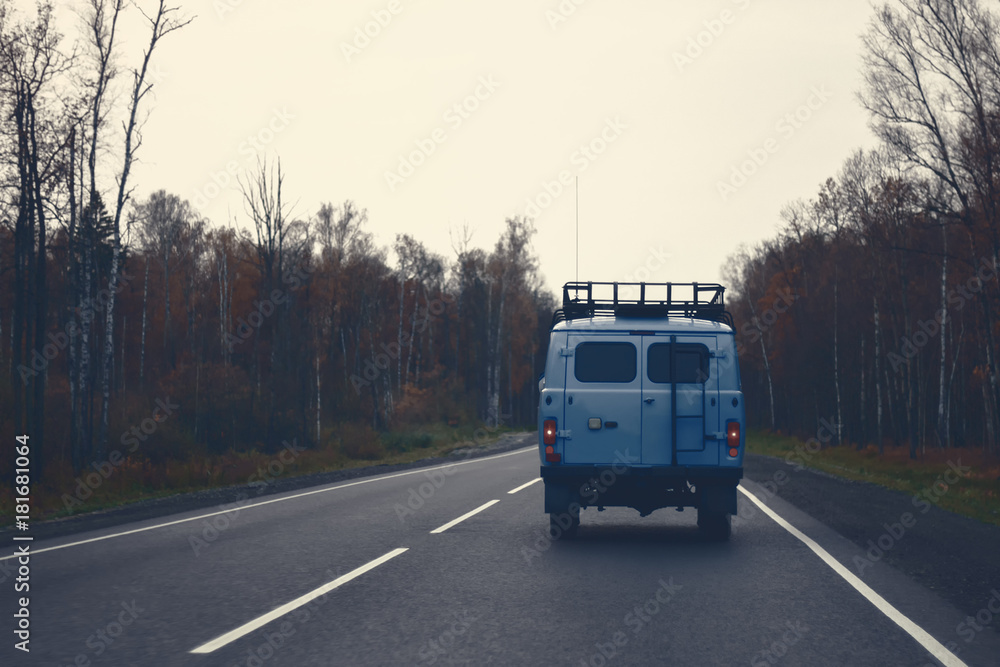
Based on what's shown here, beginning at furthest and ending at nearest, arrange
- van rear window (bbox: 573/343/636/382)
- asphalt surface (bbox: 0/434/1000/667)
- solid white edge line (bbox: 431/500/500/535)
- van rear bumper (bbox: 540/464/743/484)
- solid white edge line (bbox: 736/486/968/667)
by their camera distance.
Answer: solid white edge line (bbox: 431/500/500/535), van rear window (bbox: 573/343/636/382), van rear bumper (bbox: 540/464/743/484), asphalt surface (bbox: 0/434/1000/667), solid white edge line (bbox: 736/486/968/667)

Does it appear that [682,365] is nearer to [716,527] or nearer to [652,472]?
[652,472]

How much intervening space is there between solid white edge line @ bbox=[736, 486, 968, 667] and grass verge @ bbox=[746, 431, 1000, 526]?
17.0 feet

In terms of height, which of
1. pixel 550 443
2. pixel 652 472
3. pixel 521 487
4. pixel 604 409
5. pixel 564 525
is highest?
pixel 604 409

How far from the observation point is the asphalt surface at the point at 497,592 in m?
5.50

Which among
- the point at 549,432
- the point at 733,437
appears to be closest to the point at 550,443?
the point at 549,432

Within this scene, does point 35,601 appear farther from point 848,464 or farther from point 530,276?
point 530,276

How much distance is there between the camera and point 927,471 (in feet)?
93.5

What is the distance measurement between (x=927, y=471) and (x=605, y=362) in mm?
22398

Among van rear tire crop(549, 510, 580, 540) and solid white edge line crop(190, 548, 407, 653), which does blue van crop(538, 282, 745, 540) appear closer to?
van rear tire crop(549, 510, 580, 540)

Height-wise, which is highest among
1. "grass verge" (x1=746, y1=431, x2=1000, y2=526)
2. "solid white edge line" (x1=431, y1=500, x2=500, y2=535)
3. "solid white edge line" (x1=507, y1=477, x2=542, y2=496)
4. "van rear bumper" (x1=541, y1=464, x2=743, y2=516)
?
"van rear bumper" (x1=541, y1=464, x2=743, y2=516)

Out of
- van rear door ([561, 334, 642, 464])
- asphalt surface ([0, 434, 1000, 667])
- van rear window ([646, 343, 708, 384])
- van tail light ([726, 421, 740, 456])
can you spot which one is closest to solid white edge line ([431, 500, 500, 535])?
asphalt surface ([0, 434, 1000, 667])

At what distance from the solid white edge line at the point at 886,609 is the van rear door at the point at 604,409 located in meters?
2.28

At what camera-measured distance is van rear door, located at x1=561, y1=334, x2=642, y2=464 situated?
10.1 meters

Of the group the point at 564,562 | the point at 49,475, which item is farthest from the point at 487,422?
the point at 564,562
